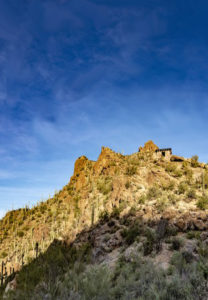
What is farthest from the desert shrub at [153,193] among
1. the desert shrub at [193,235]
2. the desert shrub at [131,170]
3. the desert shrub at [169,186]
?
the desert shrub at [193,235]

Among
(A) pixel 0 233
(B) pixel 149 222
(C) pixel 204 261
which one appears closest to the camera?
(C) pixel 204 261

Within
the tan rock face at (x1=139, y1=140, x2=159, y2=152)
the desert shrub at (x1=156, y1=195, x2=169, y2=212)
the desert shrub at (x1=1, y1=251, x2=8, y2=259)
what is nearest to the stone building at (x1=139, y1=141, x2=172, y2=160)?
the tan rock face at (x1=139, y1=140, x2=159, y2=152)

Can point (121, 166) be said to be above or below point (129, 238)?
above

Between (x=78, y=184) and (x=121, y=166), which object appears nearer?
(x=121, y=166)

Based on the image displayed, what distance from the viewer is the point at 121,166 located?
22.9 metres

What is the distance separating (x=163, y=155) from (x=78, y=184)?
9324 millimetres

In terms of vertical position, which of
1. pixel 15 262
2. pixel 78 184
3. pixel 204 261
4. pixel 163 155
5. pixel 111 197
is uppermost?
pixel 163 155

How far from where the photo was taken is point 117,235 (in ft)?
50.0

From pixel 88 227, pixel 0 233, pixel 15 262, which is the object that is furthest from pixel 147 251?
pixel 0 233

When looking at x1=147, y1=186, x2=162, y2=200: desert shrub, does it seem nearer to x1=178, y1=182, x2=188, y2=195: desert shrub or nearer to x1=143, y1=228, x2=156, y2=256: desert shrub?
x1=178, y1=182, x2=188, y2=195: desert shrub

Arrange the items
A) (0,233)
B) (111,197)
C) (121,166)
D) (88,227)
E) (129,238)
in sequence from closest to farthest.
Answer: (129,238) → (88,227) → (111,197) → (121,166) → (0,233)

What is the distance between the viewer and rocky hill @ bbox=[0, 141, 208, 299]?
29.5 feet

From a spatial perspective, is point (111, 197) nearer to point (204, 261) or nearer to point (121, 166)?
point (121, 166)

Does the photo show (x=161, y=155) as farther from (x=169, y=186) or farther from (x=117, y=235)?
(x=117, y=235)
